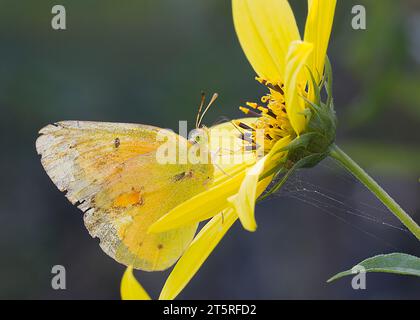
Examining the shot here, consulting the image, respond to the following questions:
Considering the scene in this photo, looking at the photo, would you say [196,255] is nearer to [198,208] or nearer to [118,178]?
[198,208]

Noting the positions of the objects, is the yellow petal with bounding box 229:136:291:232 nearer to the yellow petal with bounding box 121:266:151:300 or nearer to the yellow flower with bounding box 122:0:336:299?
the yellow flower with bounding box 122:0:336:299

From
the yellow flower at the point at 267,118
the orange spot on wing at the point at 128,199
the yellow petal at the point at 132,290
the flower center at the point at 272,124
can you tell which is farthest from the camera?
the orange spot on wing at the point at 128,199

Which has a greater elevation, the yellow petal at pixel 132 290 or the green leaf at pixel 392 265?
the yellow petal at pixel 132 290

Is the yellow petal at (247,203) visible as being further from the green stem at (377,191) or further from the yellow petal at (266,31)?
the yellow petal at (266,31)

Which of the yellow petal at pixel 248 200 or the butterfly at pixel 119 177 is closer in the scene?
the yellow petal at pixel 248 200

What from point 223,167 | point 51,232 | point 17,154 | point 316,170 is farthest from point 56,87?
point 223,167

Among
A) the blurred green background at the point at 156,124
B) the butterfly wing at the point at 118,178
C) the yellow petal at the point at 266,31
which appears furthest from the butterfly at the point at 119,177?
the blurred green background at the point at 156,124

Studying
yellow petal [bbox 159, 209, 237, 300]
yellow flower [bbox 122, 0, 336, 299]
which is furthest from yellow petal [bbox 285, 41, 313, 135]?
yellow petal [bbox 159, 209, 237, 300]
